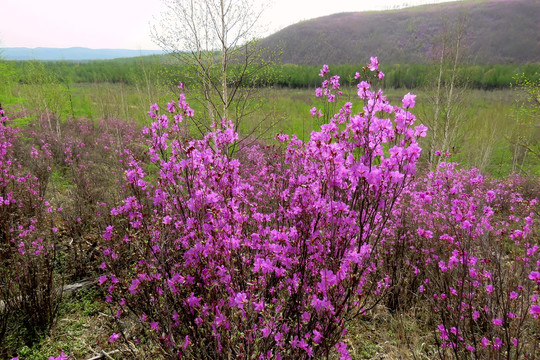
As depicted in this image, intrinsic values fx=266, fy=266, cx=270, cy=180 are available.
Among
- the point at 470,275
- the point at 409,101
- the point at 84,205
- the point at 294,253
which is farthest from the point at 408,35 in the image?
the point at 294,253

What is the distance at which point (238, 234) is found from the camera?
1.90m

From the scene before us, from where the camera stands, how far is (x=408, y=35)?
6631cm

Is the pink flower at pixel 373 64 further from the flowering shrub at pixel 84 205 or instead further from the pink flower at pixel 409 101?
the flowering shrub at pixel 84 205

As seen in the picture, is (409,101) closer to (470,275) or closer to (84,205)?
(470,275)

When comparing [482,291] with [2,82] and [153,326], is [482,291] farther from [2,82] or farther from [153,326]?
[2,82]

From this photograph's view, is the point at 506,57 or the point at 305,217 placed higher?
the point at 506,57

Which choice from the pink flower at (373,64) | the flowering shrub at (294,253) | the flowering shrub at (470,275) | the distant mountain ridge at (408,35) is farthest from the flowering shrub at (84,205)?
the distant mountain ridge at (408,35)

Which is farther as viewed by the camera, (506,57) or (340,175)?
(506,57)

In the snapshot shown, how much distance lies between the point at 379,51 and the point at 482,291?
228 ft

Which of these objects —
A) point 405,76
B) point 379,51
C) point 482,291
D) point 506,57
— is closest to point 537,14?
point 506,57

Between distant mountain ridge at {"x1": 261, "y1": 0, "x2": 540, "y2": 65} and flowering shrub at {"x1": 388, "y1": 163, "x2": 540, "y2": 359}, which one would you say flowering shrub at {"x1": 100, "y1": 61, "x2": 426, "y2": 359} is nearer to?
flowering shrub at {"x1": 388, "y1": 163, "x2": 540, "y2": 359}

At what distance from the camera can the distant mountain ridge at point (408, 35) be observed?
5366 centimetres

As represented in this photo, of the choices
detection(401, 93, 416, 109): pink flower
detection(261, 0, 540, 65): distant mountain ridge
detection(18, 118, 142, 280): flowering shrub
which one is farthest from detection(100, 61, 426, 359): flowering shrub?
detection(261, 0, 540, 65): distant mountain ridge

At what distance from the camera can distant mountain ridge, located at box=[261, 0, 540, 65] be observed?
53656 mm
